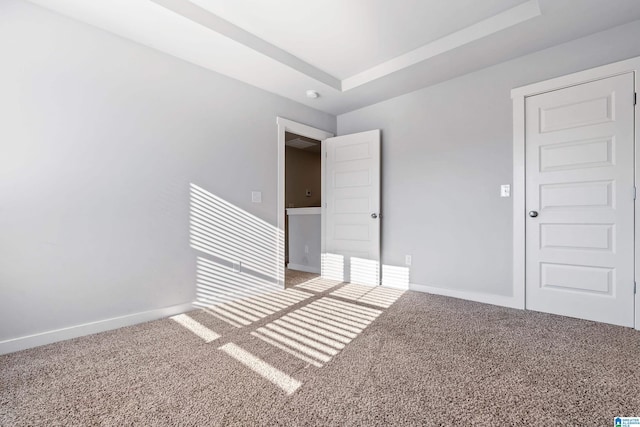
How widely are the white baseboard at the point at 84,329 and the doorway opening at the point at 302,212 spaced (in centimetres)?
152

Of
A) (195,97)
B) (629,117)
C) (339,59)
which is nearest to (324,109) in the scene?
(339,59)

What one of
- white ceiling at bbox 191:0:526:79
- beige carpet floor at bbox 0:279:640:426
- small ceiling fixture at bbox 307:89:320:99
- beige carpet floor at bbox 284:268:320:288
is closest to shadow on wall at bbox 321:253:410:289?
beige carpet floor at bbox 284:268:320:288

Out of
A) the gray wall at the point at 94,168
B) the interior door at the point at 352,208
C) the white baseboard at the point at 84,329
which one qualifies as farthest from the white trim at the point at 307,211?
the white baseboard at the point at 84,329

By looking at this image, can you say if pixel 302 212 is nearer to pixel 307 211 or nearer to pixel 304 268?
pixel 307 211

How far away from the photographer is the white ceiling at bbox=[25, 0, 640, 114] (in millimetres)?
2122

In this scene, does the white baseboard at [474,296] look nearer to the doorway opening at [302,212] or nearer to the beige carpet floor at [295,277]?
the beige carpet floor at [295,277]

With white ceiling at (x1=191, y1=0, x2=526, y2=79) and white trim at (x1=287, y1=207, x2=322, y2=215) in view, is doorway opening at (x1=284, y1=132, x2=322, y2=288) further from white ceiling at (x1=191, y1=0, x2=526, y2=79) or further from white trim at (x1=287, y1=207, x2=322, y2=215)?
white ceiling at (x1=191, y1=0, x2=526, y2=79)

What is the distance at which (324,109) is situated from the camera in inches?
159

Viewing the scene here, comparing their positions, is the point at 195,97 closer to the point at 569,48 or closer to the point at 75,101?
the point at 75,101

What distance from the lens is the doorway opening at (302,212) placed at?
4695mm

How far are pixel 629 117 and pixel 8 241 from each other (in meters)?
4.61

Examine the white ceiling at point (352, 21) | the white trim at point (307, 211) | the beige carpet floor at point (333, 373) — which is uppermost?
the white ceiling at point (352, 21)

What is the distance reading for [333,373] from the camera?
1.61 meters

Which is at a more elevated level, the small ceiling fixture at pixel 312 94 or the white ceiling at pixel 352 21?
the white ceiling at pixel 352 21
